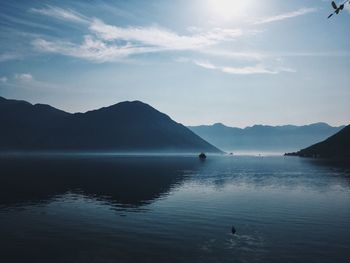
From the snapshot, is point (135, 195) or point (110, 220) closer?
point (110, 220)

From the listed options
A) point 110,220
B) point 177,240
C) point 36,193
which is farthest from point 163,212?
point 36,193

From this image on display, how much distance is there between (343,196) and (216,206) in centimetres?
3247

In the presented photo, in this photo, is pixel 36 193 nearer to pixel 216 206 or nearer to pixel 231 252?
pixel 216 206

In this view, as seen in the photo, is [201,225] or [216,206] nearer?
[201,225]

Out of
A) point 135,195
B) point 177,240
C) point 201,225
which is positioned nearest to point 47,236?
point 177,240

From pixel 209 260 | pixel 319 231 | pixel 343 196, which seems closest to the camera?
pixel 209 260

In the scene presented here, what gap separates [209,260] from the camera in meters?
32.4

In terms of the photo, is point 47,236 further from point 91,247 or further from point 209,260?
point 209,260

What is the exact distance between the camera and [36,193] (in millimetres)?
79250

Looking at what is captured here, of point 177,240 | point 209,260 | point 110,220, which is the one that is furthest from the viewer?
point 110,220

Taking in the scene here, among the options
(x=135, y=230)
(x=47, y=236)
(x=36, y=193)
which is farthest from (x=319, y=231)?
(x=36, y=193)

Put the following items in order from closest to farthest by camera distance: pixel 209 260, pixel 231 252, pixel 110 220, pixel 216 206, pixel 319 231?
pixel 209 260 → pixel 231 252 → pixel 319 231 → pixel 110 220 → pixel 216 206

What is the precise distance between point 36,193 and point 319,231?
61.3m

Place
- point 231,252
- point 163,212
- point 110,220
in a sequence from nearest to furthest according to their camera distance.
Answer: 1. point 231,252
2. point 110,220
3. point 163,212
